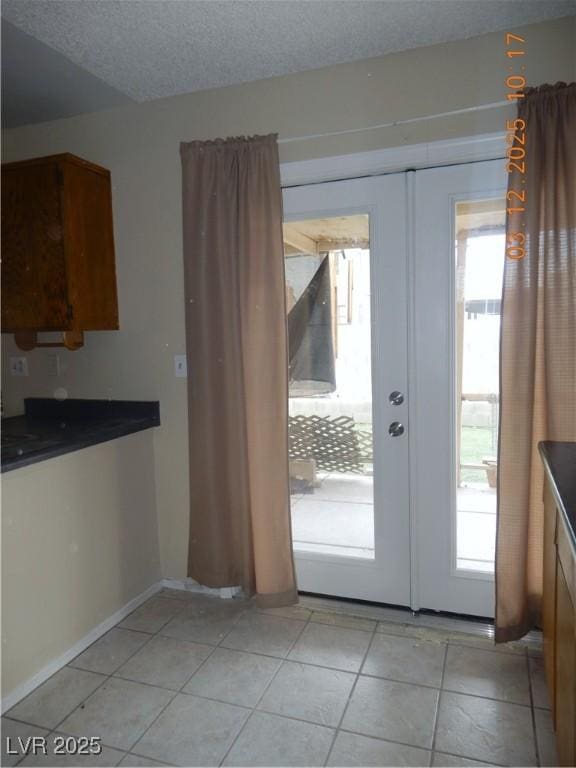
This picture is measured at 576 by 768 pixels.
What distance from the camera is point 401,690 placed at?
6.28 ft

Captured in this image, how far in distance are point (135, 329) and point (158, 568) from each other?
130cm

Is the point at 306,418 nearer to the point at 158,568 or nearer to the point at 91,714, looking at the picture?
A: the point at 158,568

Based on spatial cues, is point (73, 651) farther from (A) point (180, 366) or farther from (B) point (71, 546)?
(A) point (180, 366)

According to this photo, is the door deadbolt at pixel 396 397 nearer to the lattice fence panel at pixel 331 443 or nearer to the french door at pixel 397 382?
the french door at pixel 397 382

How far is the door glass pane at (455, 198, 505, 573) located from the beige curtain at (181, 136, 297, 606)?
78 cm

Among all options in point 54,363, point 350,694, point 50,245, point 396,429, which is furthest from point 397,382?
point 54,363

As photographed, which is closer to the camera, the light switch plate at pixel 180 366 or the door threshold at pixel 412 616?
the door threshold at pixel 412 616

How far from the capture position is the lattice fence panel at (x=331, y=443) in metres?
2.44

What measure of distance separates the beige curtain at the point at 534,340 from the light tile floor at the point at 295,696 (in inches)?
11.8

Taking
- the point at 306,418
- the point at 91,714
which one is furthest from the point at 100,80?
the point at 91,714

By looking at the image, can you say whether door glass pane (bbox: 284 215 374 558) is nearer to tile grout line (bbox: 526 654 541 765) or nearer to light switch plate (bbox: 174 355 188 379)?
light switch plate (bbox: 174 355 188 379)

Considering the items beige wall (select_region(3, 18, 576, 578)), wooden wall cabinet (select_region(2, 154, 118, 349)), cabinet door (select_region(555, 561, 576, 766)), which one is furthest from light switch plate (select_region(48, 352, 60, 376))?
cabinet door (select_region(555, 561, 576, 766))

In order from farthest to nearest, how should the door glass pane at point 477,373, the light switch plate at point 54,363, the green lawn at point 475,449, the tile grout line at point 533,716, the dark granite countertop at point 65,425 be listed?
1. the light switch plate at point 54,363
2. the green lawn at point 475,449
3. the door glass pane at point 477,373
4. the dark granite countertop at point 65,425
5. the tile grout line at point 533,716

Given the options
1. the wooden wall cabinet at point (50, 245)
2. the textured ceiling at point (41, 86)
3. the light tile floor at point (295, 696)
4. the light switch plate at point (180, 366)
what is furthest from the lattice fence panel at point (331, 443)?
the textured ceiling at point (41, 86)
